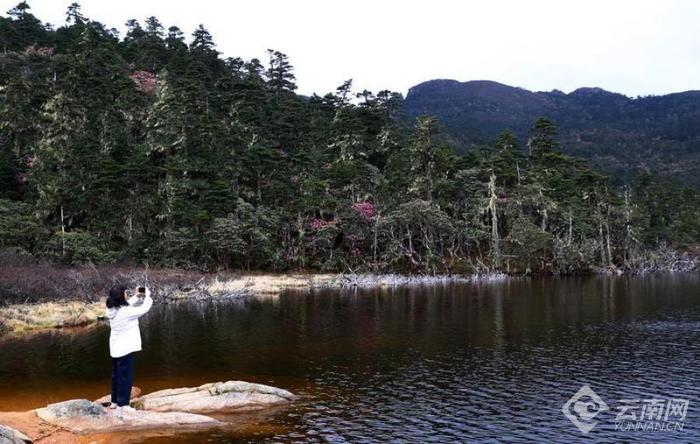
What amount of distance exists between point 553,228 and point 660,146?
402 ft

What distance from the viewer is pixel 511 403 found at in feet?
61.3

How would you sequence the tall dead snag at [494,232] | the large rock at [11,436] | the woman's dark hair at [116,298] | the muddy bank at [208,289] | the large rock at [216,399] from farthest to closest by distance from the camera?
the tall dead snag at [494,232], the muddy bank at [208,289], the large rock at [216,399], the woman's dark hair at [116,298], the large rock at [11,436]

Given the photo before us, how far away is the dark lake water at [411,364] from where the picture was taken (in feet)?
54.2

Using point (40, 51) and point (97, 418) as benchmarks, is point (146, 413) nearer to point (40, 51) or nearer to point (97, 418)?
point (97, 418)

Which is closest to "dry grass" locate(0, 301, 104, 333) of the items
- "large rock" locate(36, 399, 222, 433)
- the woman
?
"large rock" locate(36, 399, 222, 433)

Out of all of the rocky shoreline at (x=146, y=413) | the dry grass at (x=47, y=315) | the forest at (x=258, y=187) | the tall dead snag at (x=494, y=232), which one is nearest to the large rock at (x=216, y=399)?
the rocky shoreline at (x=146, y=413)

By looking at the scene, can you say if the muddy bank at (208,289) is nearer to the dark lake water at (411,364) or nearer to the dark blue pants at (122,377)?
the dark lake water at (411,364)

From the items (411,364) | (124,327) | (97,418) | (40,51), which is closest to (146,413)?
(97,418)

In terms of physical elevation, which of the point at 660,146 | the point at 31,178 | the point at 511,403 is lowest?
the point at 511,403

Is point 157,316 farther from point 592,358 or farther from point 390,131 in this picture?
point 390,131

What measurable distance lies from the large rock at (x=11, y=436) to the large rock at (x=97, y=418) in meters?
1.47

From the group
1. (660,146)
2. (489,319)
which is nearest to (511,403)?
(489,319)

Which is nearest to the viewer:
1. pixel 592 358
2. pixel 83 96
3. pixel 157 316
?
pixel 592 358

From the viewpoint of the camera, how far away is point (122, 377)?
15.2 meters
